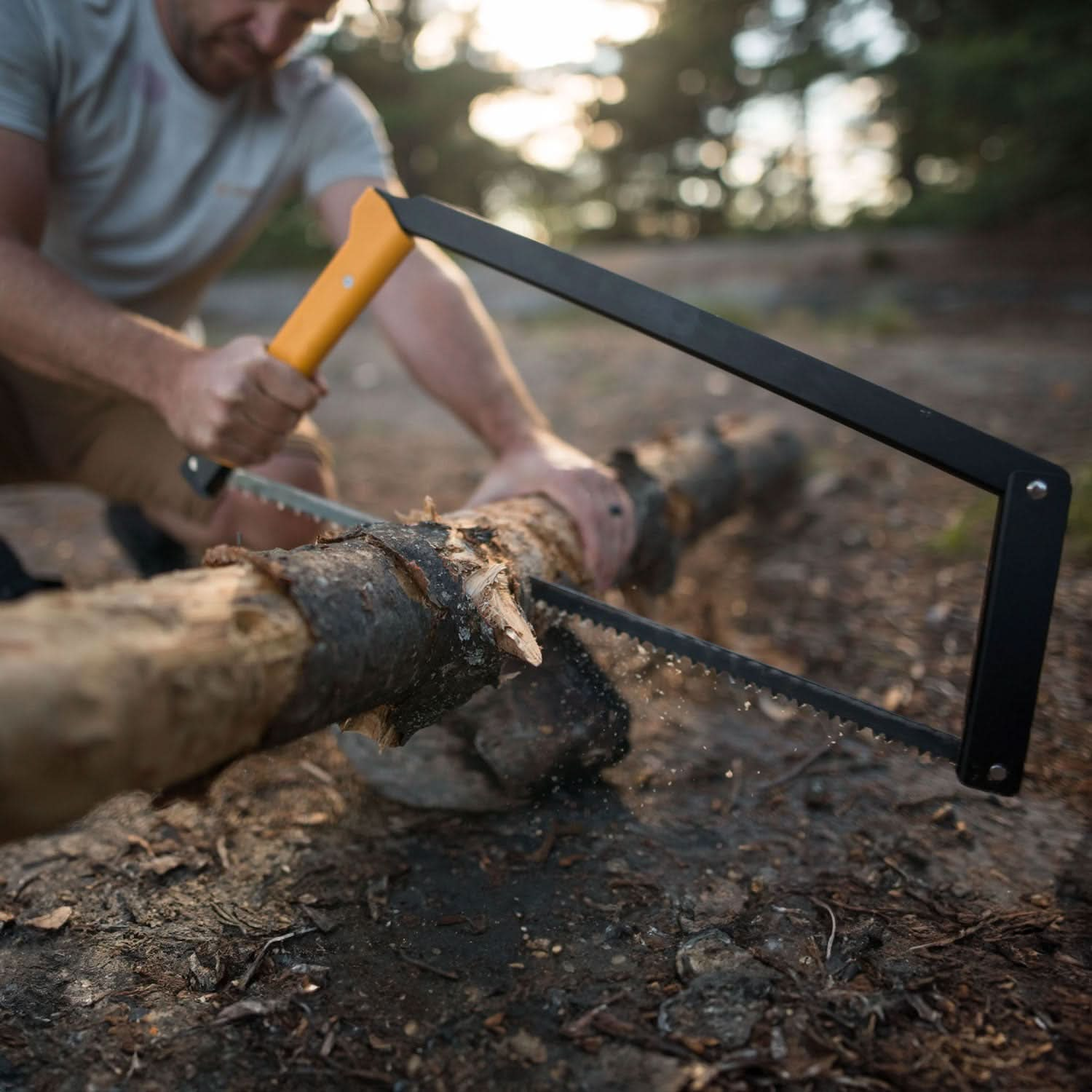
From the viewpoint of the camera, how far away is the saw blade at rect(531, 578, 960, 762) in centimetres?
157

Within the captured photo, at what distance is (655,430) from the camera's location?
4.71 metres

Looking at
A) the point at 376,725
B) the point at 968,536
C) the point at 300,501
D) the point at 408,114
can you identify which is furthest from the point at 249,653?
the point at 408,114

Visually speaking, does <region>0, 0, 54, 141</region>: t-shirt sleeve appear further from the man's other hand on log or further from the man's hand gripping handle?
the man's other hand on log

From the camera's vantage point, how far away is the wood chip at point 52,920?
1.53 metres

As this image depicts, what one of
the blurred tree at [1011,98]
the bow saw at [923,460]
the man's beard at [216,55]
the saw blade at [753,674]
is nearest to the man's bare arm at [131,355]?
→ the saw blade at [753,674]

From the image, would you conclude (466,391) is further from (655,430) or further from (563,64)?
(563,64)

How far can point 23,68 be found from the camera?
2.01 m

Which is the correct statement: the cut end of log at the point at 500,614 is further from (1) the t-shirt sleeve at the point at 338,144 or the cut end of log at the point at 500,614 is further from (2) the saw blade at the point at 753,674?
(1) the t-shirt sleeve at the point at 338,144

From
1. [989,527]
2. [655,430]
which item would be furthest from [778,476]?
[655,430]

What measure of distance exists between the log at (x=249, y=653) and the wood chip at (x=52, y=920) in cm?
68

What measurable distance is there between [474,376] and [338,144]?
95cm

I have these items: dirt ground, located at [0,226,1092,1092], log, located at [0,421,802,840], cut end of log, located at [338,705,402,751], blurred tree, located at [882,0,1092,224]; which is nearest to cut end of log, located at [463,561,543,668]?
log, located at [0,421,802,840]

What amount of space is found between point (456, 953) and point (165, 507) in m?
1.80

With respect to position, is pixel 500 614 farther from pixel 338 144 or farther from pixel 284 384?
pixel 338 144
